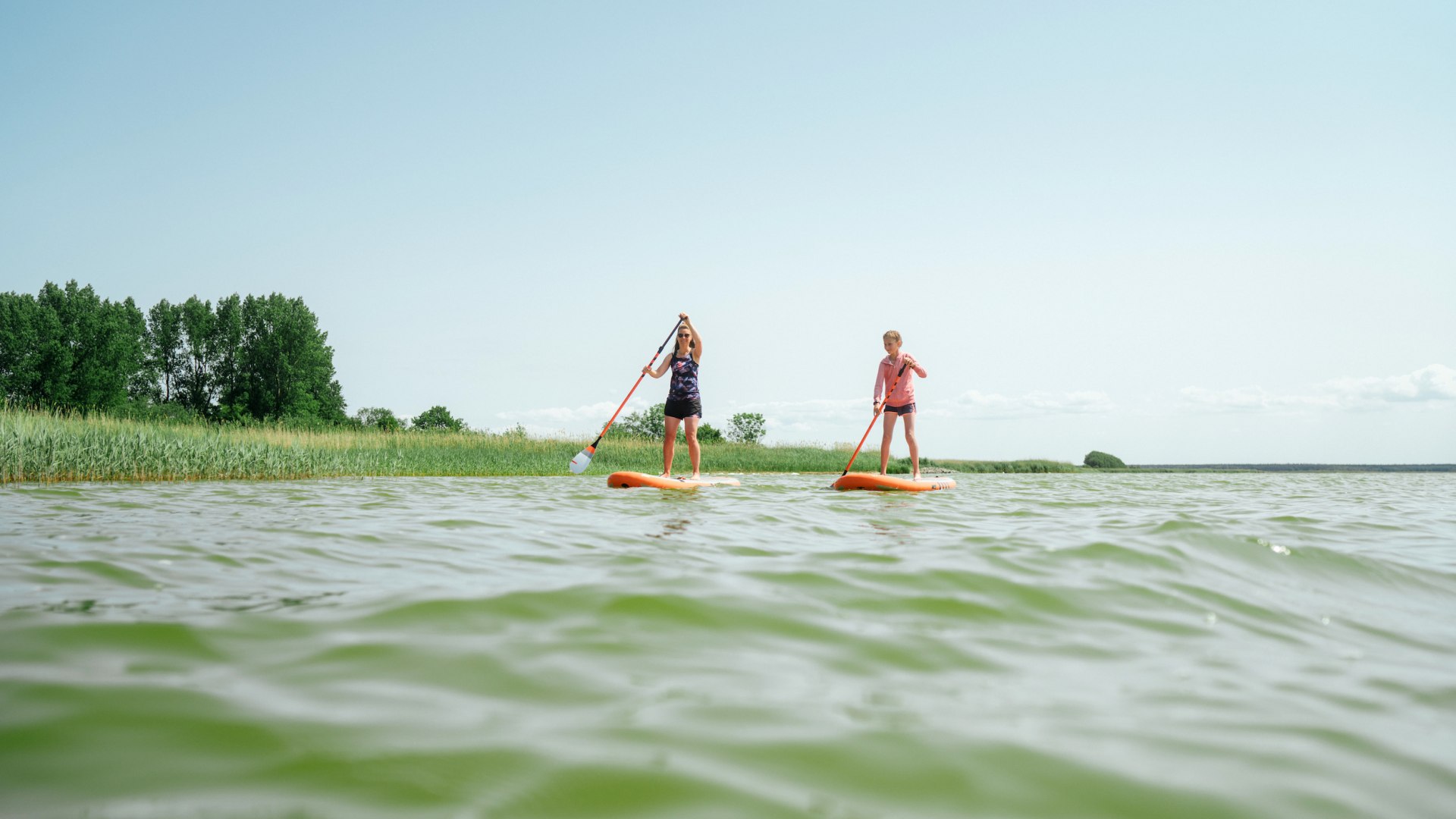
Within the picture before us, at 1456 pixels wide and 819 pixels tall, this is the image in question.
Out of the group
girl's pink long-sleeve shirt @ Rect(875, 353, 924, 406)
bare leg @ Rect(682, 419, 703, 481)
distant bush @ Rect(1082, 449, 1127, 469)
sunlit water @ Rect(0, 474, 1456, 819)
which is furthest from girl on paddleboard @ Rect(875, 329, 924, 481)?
distant bush @ Rect(1082, 449, 1127, 469)

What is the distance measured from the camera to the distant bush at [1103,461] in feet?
151

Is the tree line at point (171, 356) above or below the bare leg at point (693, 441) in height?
above

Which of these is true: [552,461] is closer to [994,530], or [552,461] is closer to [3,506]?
[3,506]

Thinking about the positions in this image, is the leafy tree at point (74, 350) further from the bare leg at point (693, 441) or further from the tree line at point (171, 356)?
the bare leg at point (693, 441)

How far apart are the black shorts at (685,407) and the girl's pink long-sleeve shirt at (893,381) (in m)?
2.64

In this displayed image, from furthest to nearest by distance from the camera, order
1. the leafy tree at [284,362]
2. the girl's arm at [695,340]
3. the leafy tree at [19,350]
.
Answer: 1. the leafy tree at [284,362]
2. the leafy tree at [19,350]
3. the girl's arm at [695,340]

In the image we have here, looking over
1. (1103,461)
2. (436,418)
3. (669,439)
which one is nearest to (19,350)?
(436,418)

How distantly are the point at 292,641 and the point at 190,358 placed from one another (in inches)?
2488

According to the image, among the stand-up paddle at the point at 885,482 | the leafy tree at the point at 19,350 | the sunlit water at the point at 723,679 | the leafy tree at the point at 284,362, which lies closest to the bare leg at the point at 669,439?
the stand-up paddle at the point at 885,482

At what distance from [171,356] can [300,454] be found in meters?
46.2

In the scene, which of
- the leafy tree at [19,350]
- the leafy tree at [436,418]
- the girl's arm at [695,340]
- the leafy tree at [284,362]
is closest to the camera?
the girl's arm at [695,340]

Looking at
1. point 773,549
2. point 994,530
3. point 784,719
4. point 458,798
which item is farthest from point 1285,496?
point 458,798

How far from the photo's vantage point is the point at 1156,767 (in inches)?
63.1

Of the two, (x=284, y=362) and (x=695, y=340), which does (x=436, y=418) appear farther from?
(x=695, y=340)
